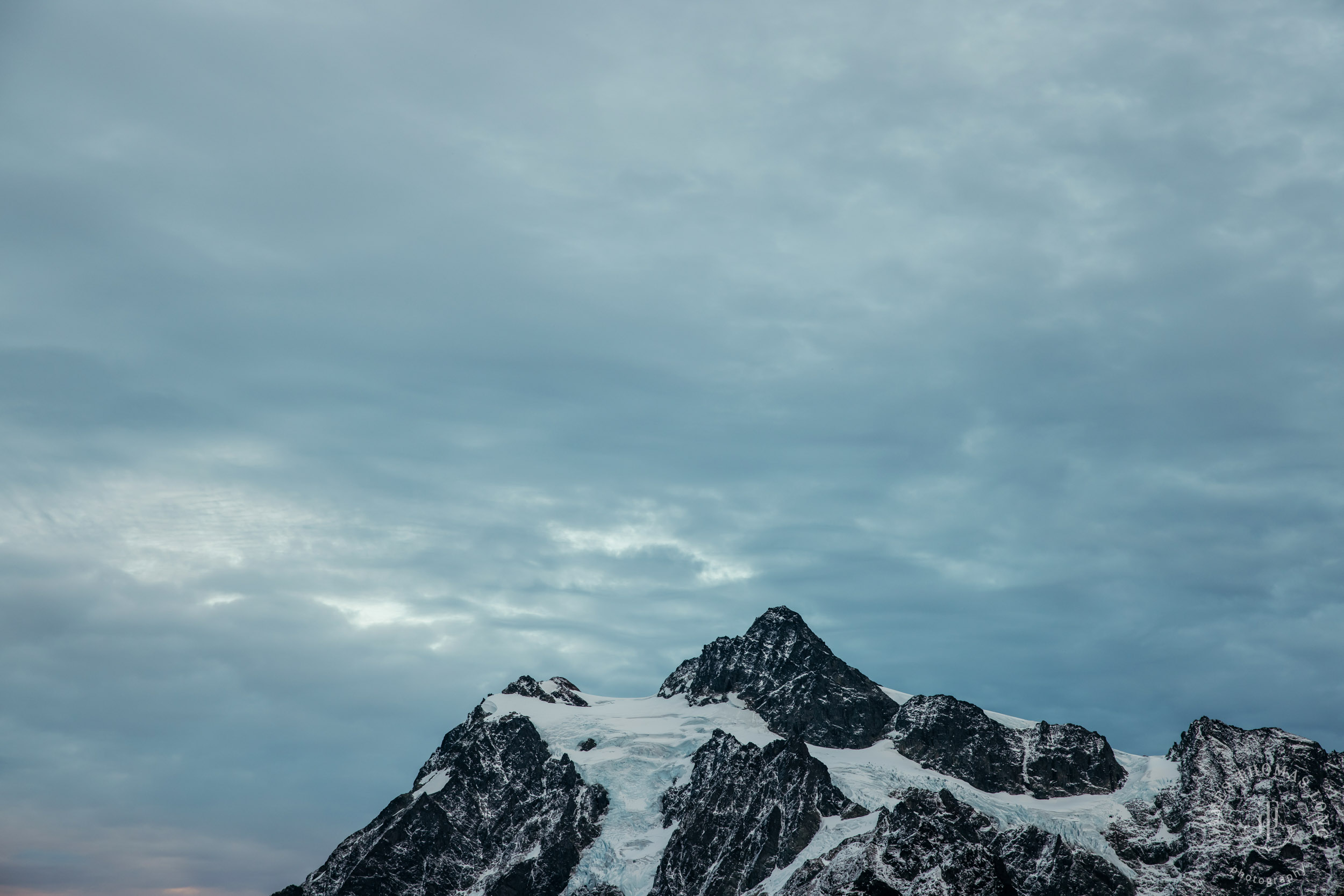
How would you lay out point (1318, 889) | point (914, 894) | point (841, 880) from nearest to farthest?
point (914, 894) → point (841, 880) → point (1318, 889)

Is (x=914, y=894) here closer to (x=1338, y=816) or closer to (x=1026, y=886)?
(x=1026, y=886)

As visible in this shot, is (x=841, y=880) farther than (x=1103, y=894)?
No

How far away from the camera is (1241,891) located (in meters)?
198

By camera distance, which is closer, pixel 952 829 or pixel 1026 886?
pixel 952 829

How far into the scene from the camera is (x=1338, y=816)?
200 m

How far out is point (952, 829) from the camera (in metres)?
135

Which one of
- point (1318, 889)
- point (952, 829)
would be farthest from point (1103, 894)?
point (952, 829)

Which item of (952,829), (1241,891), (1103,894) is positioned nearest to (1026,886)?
(1103,894)

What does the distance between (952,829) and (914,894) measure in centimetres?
992

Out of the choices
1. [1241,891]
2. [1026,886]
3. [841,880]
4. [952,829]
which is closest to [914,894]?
[952,829]

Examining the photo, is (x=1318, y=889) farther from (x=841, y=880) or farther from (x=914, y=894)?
(x=914, y=894)

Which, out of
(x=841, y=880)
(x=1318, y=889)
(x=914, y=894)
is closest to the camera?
(x=914, y=894)

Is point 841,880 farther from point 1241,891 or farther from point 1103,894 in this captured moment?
point 1241,891

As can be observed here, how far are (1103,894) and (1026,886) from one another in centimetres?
1381
